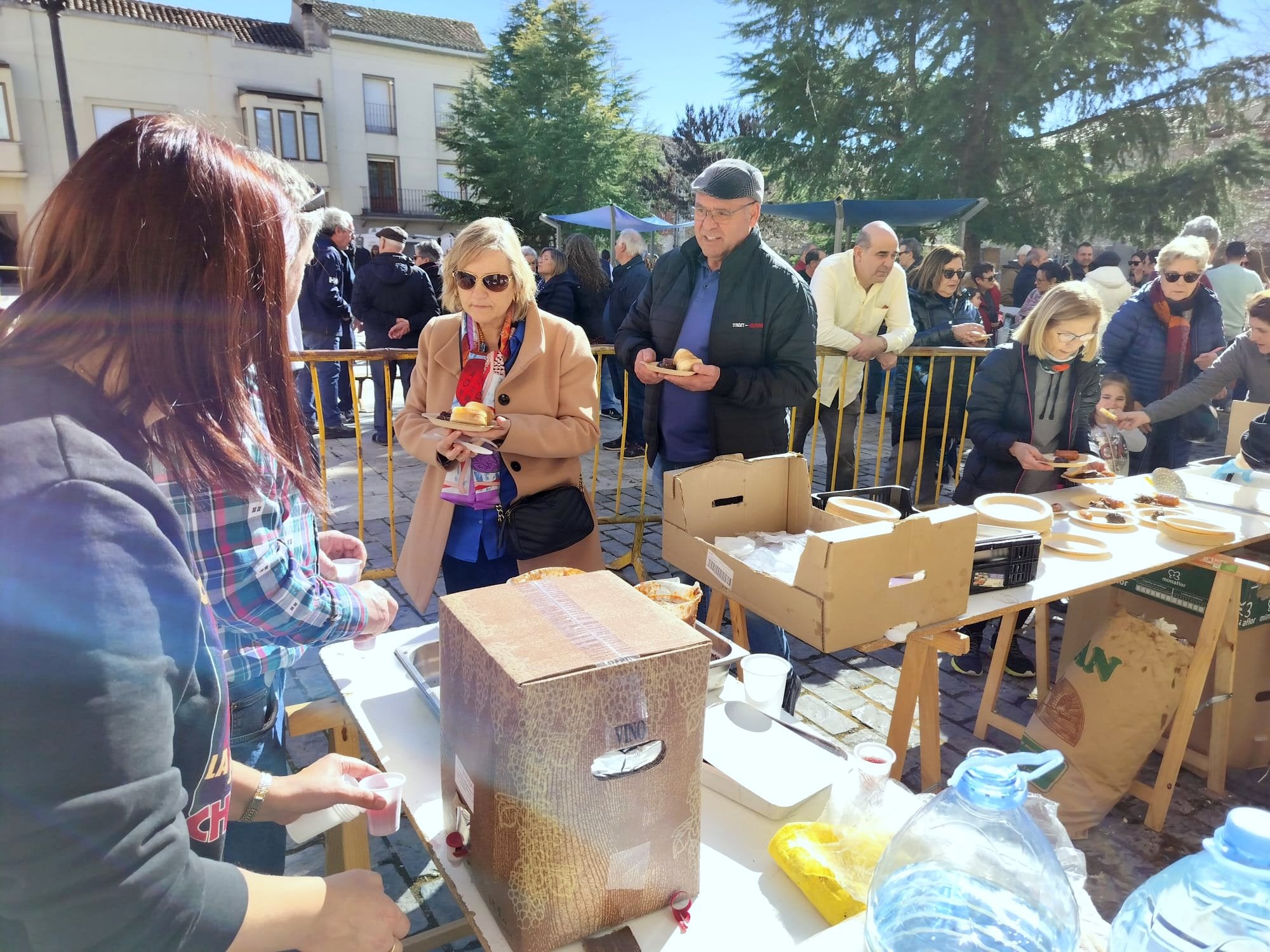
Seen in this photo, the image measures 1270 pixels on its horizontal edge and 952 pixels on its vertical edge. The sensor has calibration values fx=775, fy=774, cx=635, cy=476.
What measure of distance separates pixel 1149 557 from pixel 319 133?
38.8 meters

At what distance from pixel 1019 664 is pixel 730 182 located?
2.85 meters

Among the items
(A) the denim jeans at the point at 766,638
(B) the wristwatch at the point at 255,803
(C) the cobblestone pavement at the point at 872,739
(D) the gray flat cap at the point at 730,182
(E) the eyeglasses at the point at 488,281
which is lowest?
(C) the cobblestone pavement at the point at 872,739

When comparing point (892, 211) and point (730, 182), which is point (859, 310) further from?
point (892, 211)

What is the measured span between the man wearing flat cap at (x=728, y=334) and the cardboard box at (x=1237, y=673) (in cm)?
164

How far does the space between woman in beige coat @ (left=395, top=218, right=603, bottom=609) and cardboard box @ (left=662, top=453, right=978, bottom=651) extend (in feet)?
1.79

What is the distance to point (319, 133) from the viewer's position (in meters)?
34.6

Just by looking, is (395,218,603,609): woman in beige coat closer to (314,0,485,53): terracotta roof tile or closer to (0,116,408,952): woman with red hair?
(0,116,408,952): woman with red hair

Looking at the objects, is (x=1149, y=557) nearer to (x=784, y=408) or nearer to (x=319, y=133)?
(x=784, y=408)

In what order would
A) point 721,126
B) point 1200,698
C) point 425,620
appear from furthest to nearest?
point 721,126, point 425,620, point 1200,698

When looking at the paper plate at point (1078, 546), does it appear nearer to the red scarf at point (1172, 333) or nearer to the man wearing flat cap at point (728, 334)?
the man wearing flat cap at point (728, 334)

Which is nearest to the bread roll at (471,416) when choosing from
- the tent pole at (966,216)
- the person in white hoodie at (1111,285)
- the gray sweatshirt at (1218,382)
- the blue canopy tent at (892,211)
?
the gray sweatshirt at (1218,382)

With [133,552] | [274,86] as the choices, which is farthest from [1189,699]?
[274,86]

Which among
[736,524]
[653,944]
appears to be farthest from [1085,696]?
[653,944]

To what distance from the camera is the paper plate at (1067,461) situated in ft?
12.3
